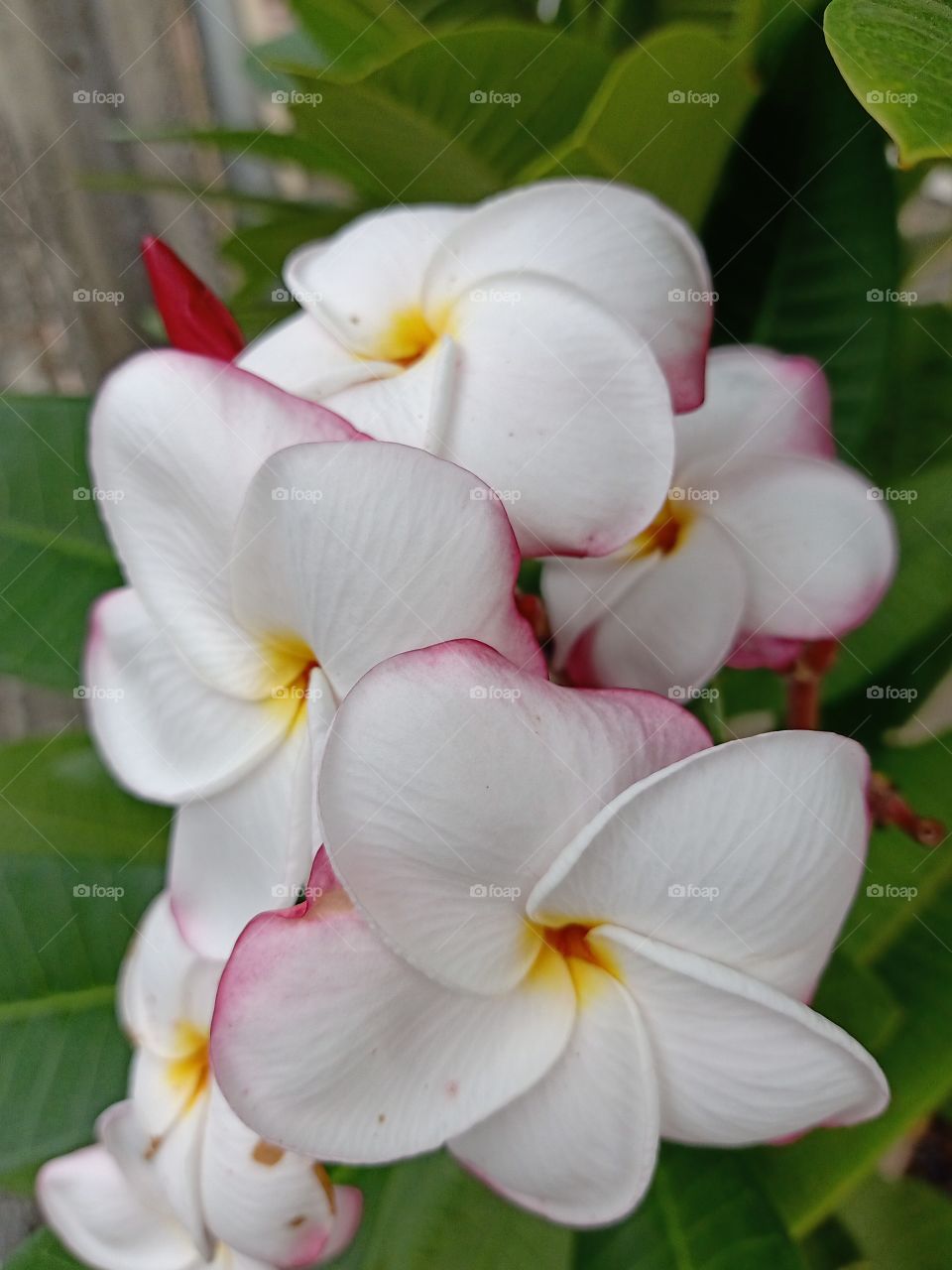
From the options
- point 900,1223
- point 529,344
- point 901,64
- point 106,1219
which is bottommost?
point 900,1223

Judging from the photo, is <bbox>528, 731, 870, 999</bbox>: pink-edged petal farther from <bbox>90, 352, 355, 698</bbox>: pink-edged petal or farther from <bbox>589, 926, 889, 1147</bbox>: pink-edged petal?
<bbox>90, 352, 355, 698</bbox>: pink-edged petal

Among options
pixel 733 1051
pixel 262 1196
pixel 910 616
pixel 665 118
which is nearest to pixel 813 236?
pixel 665 118

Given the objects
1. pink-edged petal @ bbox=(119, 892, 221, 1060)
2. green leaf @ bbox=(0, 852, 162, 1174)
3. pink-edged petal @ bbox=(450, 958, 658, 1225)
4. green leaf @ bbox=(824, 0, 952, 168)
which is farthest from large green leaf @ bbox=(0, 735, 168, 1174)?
green leaf @ bbox=(824, 0, 952, 168)

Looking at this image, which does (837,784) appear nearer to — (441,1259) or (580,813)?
(580,813)

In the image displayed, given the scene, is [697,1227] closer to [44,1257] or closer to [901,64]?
[44,1257]

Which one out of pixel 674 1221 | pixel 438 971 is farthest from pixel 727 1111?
pixel 674 1221

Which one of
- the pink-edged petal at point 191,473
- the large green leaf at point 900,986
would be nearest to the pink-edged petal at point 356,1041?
the pink-edged petal at point 191,473
